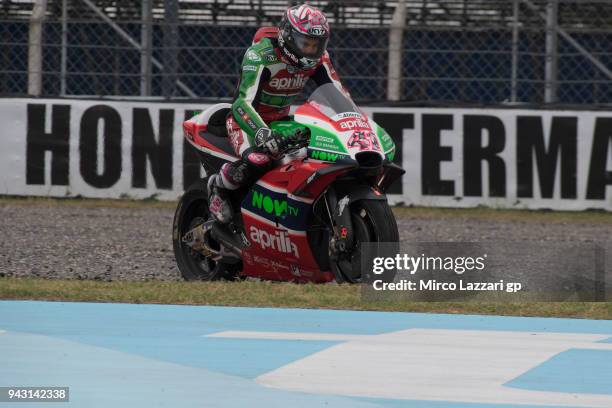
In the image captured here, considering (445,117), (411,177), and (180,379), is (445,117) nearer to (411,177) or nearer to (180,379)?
(411,177)

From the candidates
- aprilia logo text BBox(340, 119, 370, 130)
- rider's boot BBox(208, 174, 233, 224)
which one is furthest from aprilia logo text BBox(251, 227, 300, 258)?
aprilia logo text BBox(340, 119, 370, 130)

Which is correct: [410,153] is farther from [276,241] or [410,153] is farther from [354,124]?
[354,124]

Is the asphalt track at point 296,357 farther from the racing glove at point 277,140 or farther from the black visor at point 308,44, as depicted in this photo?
the black visor at point 308,44

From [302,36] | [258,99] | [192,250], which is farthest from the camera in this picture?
[192,250]

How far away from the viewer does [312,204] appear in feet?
25.7

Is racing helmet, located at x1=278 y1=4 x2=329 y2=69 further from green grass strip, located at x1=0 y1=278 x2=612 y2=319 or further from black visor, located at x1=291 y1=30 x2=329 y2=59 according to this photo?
green grass strip, located at x1=0 y1=278 x2=612 y2=319

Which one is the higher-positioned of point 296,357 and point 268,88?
point 268,88

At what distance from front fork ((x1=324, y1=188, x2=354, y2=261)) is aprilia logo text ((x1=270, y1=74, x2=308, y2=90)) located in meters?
0.94

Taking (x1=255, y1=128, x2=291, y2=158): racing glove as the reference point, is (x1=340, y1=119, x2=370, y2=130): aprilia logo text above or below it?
above

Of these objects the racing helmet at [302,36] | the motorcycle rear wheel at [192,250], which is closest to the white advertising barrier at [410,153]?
the motorcycle rear wheel at [192,250]

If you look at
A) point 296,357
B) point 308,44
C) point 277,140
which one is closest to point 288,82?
point 308,44

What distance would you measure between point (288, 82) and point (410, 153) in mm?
5347

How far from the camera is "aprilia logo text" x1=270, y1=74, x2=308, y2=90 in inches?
324

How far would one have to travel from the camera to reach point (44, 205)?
1352 centimetres
